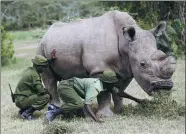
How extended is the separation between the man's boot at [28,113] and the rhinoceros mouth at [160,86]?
2.02 metres

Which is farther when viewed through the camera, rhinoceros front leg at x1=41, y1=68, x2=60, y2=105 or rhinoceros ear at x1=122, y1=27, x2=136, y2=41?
rhinoceros front leg at x1=41, y1=68, x2=60, y2=105

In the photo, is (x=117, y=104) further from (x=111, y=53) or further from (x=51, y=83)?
(x=51, y=83)

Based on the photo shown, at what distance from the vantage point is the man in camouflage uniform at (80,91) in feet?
22.4

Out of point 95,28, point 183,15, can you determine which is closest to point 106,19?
point 95,28

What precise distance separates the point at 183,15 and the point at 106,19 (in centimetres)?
897

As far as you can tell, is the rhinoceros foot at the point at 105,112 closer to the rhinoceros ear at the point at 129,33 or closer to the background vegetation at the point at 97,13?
the rhinoceros ear at the point at 129,33

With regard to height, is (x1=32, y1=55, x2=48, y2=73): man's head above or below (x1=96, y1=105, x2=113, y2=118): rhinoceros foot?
above

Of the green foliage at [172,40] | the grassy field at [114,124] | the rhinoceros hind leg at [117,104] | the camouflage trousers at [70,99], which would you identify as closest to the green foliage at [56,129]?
the grassy field at [114,124]

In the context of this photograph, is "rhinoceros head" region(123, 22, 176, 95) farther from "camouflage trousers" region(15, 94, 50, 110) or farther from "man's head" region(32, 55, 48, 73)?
"camouflage trousers" region(15, 94, 50, 110)

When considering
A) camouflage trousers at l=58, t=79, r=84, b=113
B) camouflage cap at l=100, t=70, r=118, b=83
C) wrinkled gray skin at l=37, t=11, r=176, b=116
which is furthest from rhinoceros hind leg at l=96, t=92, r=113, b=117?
camouflage trousers at l=58, t=79, r=84, b=113

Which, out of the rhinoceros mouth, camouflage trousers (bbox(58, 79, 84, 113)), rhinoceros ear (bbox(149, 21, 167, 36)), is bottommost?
camouflage trousers (bbox(58, 79, 84, 113))

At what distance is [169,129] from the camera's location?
6328 millimetres

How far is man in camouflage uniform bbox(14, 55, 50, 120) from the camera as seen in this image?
7.27 meters

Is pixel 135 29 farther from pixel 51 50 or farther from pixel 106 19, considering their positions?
pixel 51 50
